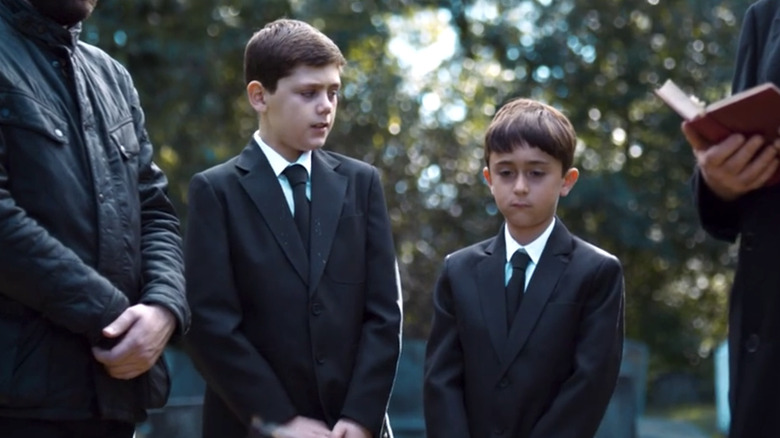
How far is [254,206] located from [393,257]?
1.42 feet

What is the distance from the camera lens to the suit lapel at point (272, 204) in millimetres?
4086

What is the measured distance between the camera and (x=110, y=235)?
3570 mm

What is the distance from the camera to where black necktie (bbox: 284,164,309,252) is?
13.6 feet

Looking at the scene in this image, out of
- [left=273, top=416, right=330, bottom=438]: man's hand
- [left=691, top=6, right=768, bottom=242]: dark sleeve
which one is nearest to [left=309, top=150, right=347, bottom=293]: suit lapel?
[left=273, top=416, right=330, bottom=438]: man's hand

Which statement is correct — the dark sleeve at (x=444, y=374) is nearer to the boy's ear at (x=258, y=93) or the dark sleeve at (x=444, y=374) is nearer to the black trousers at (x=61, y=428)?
the boy's ear at (x=258, y=93)

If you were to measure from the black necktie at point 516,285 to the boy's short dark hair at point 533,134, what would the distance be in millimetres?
307

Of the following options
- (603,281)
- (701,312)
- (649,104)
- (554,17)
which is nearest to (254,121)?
(554,17)

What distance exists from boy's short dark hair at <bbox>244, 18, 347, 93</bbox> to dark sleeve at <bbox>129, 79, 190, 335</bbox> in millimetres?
413

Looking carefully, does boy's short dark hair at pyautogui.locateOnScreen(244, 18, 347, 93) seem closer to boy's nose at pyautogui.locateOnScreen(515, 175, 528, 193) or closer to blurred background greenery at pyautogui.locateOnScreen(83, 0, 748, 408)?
boy's nose at pyautogui.locateOnScreen(515, 175, 528, 193)

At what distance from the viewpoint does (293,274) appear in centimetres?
407

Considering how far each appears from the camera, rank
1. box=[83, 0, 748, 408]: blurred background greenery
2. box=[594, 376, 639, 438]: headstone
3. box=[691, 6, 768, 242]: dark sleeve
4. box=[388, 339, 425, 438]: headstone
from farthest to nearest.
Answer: box=[83, 0, 748, 408]: blurred background greenery → box=[388, 339, 425, 438]: headstone → box=[594, 376, 639, 438]: headstone → box=[691, 6, 768, 242]: dark sleeve

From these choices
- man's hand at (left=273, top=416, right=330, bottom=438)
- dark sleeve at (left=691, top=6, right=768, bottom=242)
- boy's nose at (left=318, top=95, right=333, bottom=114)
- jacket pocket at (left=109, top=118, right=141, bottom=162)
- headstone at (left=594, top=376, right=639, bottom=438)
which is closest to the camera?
dark sleeve at (left=691, top=6, right=768, bottom=242)

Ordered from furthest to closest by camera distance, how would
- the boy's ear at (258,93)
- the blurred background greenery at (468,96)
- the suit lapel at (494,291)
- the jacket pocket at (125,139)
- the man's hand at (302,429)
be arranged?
the blurred background greenery at (468,96)
the boy's ear at (258,93)
the suit lapel at (494,291)
the man's hand at (302,429)
the jacket pocket at (125,139)

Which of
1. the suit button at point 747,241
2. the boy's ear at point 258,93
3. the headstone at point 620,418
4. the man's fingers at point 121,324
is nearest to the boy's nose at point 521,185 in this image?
the boy's ear at point 258,93
